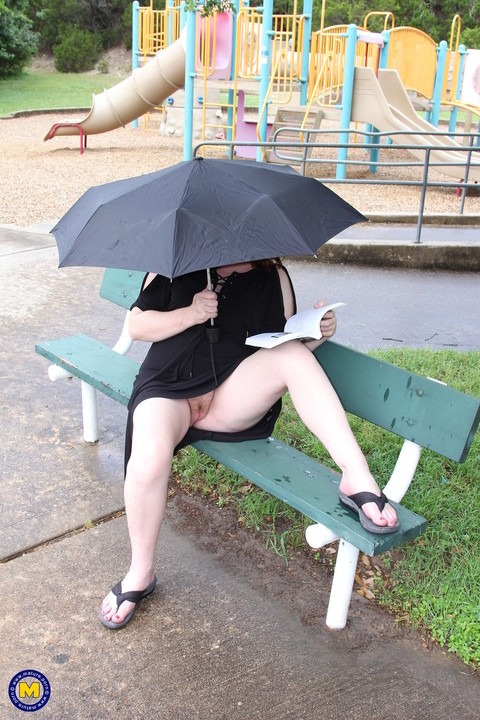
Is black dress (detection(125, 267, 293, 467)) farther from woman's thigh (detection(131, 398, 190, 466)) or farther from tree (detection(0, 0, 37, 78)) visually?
tree (detection(0, 0, 37, 78))

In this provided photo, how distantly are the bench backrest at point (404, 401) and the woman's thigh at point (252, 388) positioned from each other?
0.27 m

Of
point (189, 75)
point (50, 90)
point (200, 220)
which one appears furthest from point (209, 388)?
point (50, 90)

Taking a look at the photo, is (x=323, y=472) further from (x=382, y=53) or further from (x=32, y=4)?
(x=32, y=4)

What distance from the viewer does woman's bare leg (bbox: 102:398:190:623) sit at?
97.6 inches

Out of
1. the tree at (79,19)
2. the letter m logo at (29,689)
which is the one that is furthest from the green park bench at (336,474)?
the tree at (79,19)

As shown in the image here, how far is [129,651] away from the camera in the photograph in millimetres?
2406

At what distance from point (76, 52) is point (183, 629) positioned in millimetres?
37219

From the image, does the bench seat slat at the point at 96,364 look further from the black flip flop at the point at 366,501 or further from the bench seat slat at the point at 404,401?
the black flip flop at the point at 366,501

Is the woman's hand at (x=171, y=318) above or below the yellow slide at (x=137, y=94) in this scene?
above

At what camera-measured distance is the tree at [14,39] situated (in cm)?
3012

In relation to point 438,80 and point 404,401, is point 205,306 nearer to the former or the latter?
point 404,401

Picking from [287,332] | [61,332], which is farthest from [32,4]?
[287,332]

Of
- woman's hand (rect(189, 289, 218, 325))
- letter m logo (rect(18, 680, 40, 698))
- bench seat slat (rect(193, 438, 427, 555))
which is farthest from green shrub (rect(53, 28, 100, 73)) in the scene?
letter m logo (rect(18, 680, 40, 698))

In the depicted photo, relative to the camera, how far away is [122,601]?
2.53 meters
